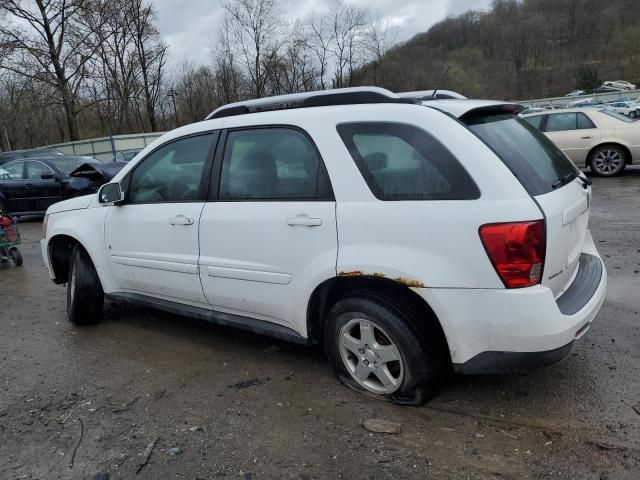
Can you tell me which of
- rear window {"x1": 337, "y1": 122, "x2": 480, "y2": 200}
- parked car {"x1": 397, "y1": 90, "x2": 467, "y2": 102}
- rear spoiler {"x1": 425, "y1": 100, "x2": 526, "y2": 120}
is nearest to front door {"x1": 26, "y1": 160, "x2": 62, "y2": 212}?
parked car {"x1": 397, "y1": 90, "x2": 467, "y2": 102}

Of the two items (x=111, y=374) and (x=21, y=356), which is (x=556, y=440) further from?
(x=21, y=356)

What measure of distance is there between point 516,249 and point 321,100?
1.53 m

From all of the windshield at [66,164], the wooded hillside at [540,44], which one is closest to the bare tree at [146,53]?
the windshield at [66,164]

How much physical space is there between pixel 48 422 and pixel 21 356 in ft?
4.30

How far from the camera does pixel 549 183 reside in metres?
2.80

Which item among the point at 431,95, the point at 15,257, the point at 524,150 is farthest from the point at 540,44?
the point at 524,150

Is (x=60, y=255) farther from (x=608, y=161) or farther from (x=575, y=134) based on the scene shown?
(x=608, y=161)

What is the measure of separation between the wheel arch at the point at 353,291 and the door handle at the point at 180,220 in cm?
111

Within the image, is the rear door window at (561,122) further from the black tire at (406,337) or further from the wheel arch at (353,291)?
the wheel arch at (353,291)

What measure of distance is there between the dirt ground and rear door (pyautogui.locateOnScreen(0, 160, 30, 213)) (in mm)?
9431

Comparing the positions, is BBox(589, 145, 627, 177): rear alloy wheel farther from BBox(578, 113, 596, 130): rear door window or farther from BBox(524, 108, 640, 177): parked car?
BBox(578, 113, 596, 130): rear door window

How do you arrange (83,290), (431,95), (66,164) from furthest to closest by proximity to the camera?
(66,164), (83,290), (431,95)

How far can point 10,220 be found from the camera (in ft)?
25.7

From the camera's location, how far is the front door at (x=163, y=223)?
3727mm
